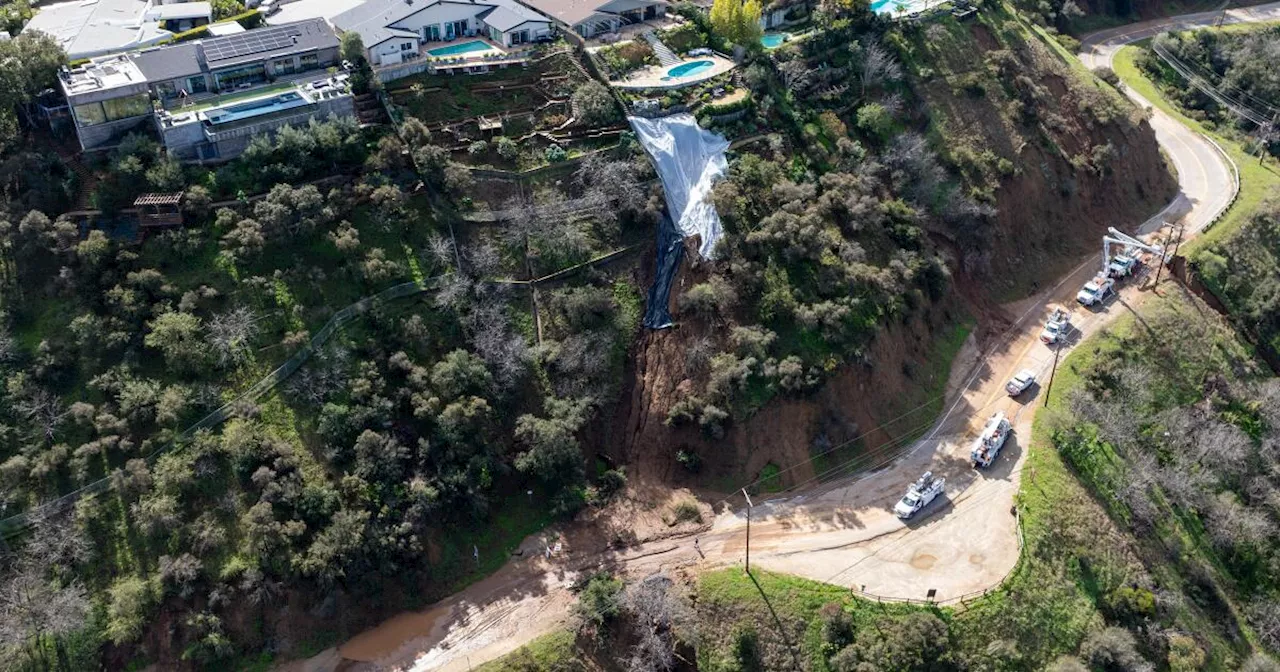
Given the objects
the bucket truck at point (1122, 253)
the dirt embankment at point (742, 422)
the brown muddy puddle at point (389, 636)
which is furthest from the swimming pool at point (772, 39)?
the brown muddy puddle at point (389, 636)

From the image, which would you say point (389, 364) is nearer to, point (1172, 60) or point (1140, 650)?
point (1140, 650)

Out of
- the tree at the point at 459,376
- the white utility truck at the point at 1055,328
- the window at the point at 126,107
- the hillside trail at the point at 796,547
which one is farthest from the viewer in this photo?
the white utility truck at the point at 1055,328

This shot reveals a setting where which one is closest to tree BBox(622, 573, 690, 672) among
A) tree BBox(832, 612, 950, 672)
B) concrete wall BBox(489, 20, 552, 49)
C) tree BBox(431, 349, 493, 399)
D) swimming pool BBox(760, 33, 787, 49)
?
tree BBox(832, 612, 950, 672)

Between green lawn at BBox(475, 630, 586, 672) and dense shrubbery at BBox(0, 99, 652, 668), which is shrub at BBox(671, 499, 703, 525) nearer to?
dense shrubbery at BBox(0, 99, 652, 668)

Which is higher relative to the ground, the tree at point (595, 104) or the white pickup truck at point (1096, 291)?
the tree at point (595, 104)

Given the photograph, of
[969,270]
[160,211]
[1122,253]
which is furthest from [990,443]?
[160,211]

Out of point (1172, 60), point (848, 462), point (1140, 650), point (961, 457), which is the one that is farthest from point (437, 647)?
point (1172, 60)

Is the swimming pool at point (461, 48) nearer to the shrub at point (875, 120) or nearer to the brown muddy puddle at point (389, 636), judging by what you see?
the shrub at point (875, 120)
